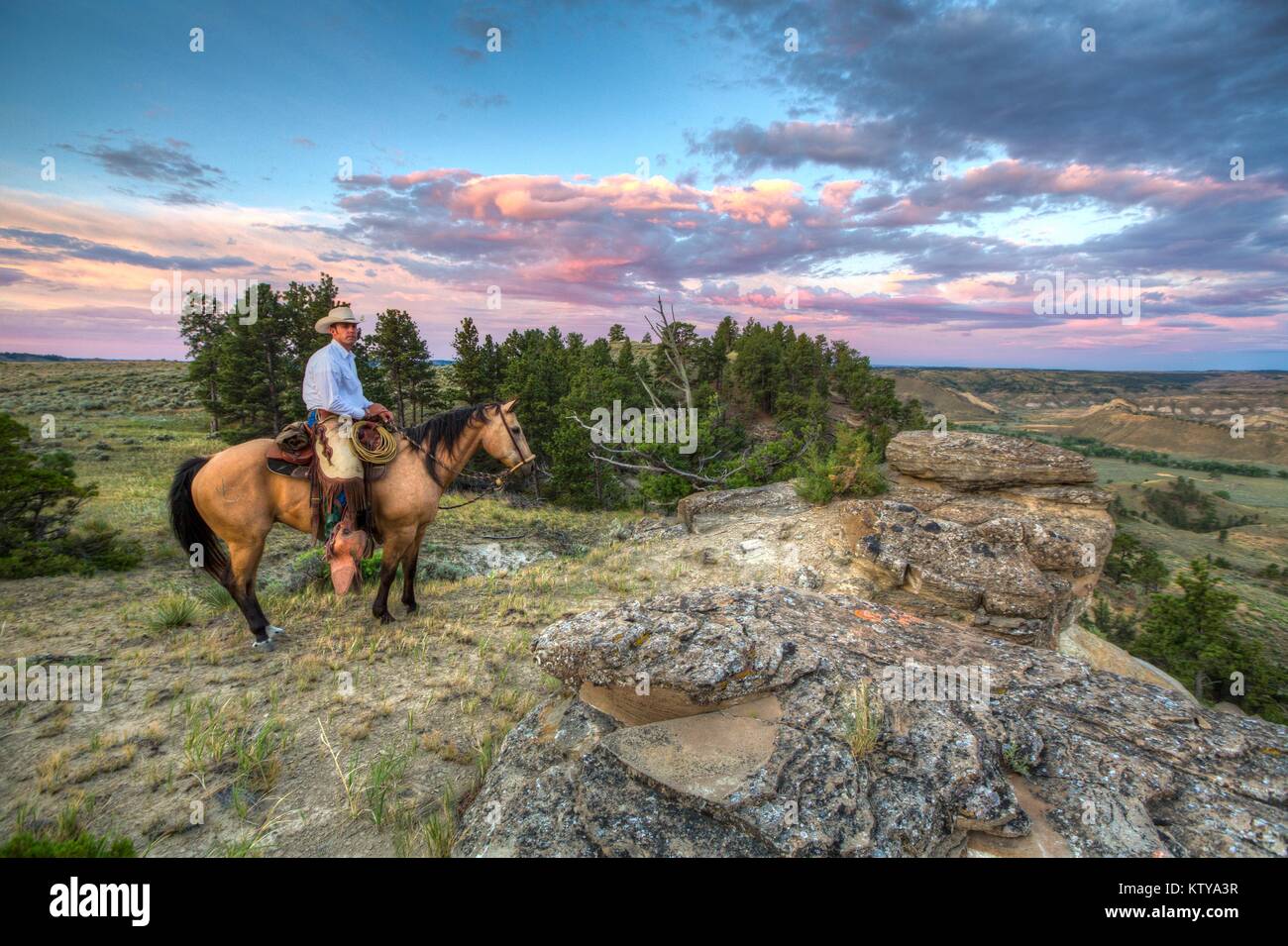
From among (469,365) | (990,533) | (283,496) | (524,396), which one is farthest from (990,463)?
(469,365)

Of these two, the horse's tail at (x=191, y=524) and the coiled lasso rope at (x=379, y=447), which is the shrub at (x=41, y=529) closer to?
the horse's tail at (x=191, y=524)

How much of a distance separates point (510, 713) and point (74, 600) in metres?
8.28

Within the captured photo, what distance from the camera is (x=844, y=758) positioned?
3420mm

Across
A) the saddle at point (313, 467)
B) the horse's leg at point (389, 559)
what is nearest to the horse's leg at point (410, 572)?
the horse's leg at point (389, 559)

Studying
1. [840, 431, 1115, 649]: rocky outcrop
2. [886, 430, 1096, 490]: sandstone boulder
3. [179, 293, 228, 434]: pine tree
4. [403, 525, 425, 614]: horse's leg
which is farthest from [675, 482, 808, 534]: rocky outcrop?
[179, 293, 228, 434]: pine tree

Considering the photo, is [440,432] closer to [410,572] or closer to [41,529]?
[410,572]

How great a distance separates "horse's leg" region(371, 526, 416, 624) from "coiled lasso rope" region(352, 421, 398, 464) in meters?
1.15

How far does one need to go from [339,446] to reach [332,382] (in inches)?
34.3

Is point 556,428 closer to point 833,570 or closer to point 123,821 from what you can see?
point 833,570

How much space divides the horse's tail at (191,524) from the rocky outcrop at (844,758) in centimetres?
573

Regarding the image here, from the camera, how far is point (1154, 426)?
116625mm

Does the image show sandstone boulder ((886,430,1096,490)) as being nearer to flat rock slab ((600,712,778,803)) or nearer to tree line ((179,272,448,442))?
flat rock slab ((600,712,778,803))

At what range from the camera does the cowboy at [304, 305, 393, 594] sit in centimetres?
654
